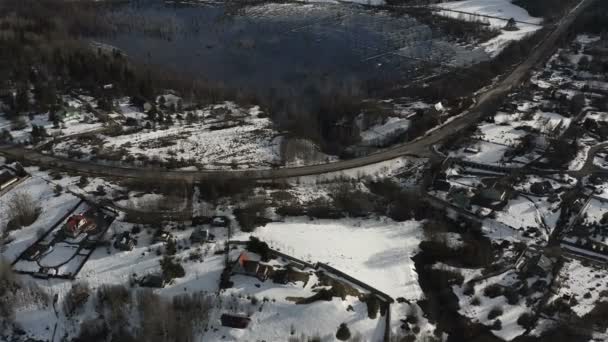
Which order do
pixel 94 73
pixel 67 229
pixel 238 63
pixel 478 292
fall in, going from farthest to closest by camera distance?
pixel 238 63
pixel 94 73
pixel 67 229
pixel 478 292

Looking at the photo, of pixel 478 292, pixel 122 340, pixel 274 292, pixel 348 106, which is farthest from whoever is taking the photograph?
pixel 348 106

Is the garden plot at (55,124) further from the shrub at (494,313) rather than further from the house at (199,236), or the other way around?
the shrub at (494,313)

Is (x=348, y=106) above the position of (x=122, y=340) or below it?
above

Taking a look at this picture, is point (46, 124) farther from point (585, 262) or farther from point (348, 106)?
point (585, 262)

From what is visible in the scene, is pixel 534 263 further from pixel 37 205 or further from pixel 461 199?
pixel 37 205

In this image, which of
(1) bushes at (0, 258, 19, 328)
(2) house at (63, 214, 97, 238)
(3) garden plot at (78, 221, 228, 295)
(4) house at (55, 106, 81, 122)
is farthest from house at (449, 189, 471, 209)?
(4) house at (55, 106, 81, 122)

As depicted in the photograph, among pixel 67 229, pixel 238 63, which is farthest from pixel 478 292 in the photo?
pixel 238 63

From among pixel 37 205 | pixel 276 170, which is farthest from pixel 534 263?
pixel 37 205
